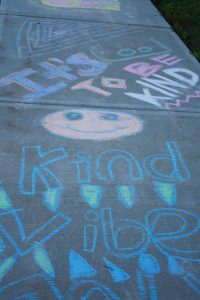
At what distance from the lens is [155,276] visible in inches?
89.4

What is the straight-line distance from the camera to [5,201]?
8.66 ft

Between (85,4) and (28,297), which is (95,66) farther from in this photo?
(28,297)

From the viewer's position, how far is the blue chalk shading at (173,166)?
3033 millimetres

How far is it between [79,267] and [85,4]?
19.1 feet

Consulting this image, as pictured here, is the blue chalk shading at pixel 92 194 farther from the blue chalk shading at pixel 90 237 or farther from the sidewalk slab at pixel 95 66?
the sidewalk slab at pixel 95 66

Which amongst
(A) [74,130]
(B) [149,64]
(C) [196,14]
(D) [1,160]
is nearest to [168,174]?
(A) [74,130]

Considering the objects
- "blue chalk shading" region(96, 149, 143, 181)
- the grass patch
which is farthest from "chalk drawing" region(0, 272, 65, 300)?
the grass patch

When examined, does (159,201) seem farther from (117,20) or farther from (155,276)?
(117,20)

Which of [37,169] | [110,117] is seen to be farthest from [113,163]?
[110,117]

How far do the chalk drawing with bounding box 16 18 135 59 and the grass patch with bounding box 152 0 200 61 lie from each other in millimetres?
979

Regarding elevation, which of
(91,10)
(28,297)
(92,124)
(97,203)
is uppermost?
(91,10)

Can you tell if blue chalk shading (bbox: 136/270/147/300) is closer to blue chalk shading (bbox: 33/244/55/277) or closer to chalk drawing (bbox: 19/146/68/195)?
blue chalk shading (bbox: 33/244/55/277)

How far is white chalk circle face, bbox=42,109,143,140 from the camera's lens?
135 inches

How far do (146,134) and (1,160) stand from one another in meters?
1.30
